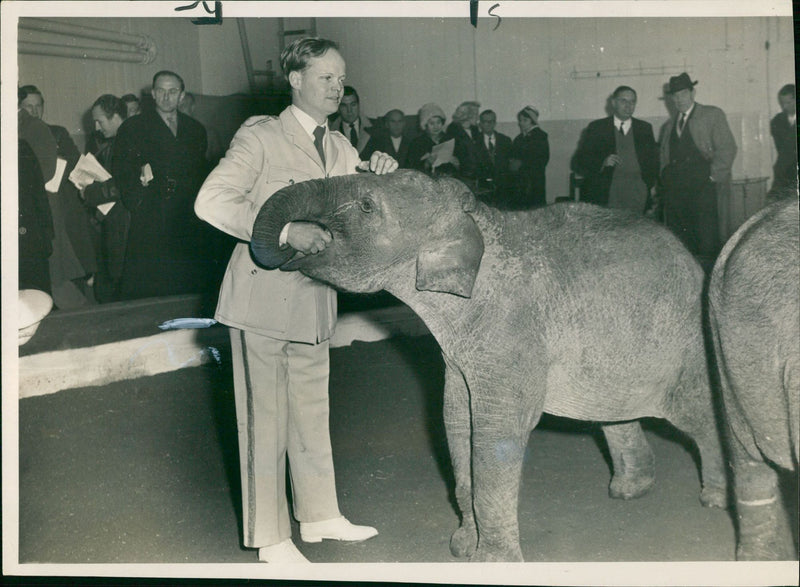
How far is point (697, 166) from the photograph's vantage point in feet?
27.2

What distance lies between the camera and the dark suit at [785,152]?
3593 millimetres

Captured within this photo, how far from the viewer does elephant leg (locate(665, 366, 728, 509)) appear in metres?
3.88

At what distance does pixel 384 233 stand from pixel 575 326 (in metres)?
0.96

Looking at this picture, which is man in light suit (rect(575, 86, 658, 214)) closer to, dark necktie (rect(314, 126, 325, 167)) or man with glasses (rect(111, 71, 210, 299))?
man with glasses (rect(111, 71, 210, 299))

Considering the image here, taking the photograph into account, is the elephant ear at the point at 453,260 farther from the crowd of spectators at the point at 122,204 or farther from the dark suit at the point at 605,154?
→ the dark suit at the point at 605,154

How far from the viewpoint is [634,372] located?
3729mm

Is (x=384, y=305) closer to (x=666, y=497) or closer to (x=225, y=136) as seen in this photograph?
(x=225, y=136)

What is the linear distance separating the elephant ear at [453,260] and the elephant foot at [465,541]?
1.24 m

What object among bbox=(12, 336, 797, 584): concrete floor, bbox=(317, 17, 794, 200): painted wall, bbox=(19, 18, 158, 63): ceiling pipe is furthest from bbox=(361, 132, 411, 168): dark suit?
bbox=(12, 336, 797, 584): concrete floor

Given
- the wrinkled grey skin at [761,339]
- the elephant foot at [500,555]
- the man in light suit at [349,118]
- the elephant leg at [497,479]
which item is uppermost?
the man in light suit at [349,118]

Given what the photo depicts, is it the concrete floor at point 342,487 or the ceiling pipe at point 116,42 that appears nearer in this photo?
the concrete floor at point 342,487

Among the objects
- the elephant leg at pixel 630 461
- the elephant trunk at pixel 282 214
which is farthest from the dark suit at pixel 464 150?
→ the elephant trunk at pixel 282 214

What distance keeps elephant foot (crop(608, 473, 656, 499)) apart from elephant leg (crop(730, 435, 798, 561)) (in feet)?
3.18

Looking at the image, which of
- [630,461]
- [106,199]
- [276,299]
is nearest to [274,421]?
[276,299]
